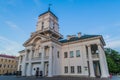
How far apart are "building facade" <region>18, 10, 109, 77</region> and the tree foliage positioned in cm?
2257

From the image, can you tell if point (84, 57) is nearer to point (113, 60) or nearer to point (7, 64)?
point (113, 60)

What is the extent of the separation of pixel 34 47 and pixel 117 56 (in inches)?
1742

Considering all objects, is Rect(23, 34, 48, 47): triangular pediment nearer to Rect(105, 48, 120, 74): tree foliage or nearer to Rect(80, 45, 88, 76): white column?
Rect(80, 45, 88, 76): white column

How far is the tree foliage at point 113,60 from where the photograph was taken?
154 feet

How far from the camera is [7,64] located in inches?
2260

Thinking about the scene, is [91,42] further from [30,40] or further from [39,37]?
[30,40]

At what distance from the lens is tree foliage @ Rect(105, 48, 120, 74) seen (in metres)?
46.9

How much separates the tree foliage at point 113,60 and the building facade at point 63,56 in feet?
74.0

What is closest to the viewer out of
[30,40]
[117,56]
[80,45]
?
[80,45]

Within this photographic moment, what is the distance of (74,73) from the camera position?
81.0 ft

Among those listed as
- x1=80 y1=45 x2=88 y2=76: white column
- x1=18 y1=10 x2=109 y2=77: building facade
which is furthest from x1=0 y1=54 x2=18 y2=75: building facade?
x1=80 y1=45 x2=88 y2=76: white column

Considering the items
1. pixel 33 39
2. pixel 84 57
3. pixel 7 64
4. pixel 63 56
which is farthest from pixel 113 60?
pixel 7 64

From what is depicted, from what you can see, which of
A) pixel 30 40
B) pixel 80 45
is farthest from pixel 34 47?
pixel 80 45

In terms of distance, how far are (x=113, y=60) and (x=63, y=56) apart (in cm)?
3632
